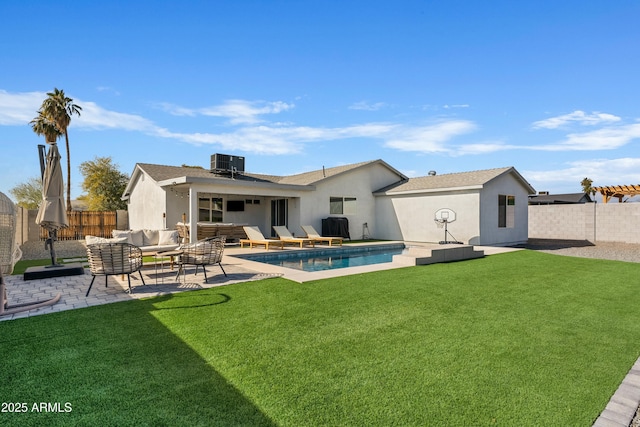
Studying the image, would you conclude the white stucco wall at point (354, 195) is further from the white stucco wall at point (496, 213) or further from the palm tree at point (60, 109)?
the palm tree at point (60, 109)

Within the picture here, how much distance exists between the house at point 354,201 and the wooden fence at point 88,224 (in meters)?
3.20

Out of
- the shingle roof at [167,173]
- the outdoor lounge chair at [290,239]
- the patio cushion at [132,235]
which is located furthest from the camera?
the shingle roof at [167,173]

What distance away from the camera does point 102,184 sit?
3141 cm

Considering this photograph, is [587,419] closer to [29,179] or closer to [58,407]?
[58,407]

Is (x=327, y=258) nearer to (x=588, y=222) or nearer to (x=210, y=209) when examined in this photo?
(x=210, y=209)

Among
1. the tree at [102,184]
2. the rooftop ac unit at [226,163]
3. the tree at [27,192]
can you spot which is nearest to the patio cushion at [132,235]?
the rooftop ac unit at [226,163]

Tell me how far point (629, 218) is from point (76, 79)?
27.3m

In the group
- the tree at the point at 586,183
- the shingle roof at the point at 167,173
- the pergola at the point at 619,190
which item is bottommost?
the pergola at the point at 619,190

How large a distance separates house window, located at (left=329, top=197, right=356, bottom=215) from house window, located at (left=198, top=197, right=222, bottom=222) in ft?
19.9

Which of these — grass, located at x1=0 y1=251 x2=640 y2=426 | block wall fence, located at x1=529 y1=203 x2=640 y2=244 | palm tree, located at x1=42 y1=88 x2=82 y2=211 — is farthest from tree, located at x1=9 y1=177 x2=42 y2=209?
block wall fence, located at x1=529 y1=203 x2=640 y2=244

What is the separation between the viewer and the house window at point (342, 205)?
61.1ft

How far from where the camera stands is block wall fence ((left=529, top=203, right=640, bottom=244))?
18.1m

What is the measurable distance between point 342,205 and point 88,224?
55.5 feet

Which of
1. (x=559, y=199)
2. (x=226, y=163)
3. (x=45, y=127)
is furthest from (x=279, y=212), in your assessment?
(x=559, y=199)
